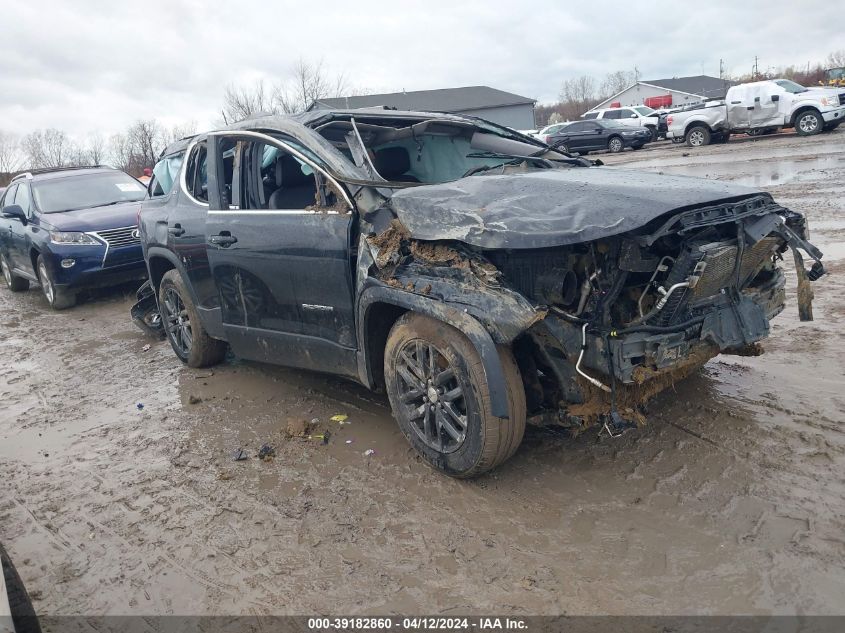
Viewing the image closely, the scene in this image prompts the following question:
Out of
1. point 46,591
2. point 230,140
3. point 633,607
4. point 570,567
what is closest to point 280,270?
point 230,140

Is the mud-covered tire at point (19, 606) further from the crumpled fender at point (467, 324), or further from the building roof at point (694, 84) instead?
the building roof at point (694, 84)

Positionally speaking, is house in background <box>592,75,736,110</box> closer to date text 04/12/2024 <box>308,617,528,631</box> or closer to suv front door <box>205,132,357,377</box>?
suv front door <box>205,132,357,377</box>

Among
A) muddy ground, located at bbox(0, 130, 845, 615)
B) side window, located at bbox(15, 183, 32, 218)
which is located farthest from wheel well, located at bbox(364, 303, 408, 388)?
side window, located at bbox(15, 183, 32, 218)

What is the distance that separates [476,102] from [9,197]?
4840 centimetres

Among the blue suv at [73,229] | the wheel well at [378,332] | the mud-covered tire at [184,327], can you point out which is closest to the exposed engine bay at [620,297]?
the wheel well at [378,332]

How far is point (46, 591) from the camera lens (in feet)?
9.95

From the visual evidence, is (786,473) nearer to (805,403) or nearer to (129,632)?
(805,403)

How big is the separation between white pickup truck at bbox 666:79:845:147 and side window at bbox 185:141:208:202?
2111cm

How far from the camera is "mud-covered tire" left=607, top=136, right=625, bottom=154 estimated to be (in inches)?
1065

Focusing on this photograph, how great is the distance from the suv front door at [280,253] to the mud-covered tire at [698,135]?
22.0 m

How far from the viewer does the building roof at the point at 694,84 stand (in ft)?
213

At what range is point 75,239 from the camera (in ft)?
28.7

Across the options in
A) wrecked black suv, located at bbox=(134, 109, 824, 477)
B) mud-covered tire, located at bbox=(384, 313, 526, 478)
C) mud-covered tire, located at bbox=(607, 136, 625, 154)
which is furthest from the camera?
mud-covered tire, located at bbox=(607, 136, 625, 154)

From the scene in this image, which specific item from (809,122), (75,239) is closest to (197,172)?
(75,239)
